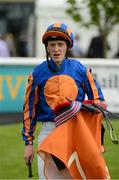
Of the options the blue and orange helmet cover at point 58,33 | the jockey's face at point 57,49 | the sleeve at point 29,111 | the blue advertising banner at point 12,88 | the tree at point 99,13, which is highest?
the blue and orange helmet cover at point 58,33

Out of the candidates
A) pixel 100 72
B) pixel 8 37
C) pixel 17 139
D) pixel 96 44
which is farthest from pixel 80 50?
pixel 17 139

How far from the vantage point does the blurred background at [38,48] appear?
12.7m

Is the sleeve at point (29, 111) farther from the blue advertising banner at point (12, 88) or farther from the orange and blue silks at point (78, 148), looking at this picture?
→ the blue advertising banner at point (12, 88)

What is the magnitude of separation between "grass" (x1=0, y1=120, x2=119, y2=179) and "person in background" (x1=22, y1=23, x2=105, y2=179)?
11.0 ft

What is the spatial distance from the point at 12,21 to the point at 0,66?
1236 cm

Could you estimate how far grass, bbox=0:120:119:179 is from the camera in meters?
9.62

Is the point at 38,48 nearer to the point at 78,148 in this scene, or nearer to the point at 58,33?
the point at 58,33

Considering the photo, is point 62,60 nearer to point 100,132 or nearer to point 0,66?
point 100,132

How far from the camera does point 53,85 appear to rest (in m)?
5.85

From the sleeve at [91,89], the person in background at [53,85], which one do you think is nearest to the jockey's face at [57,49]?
the person in background at [53,85]

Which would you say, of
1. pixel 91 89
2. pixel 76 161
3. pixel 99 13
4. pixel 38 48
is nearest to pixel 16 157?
pixel 91 89

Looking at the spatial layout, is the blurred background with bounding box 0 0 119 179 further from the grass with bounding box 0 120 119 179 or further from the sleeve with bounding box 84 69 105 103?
the sleeve with bounding box 84 69 105 103

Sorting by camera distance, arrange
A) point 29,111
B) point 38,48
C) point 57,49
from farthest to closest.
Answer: point 38,48 < point 29,111 < point 57,49

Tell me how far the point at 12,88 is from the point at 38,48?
7513 millimetres
